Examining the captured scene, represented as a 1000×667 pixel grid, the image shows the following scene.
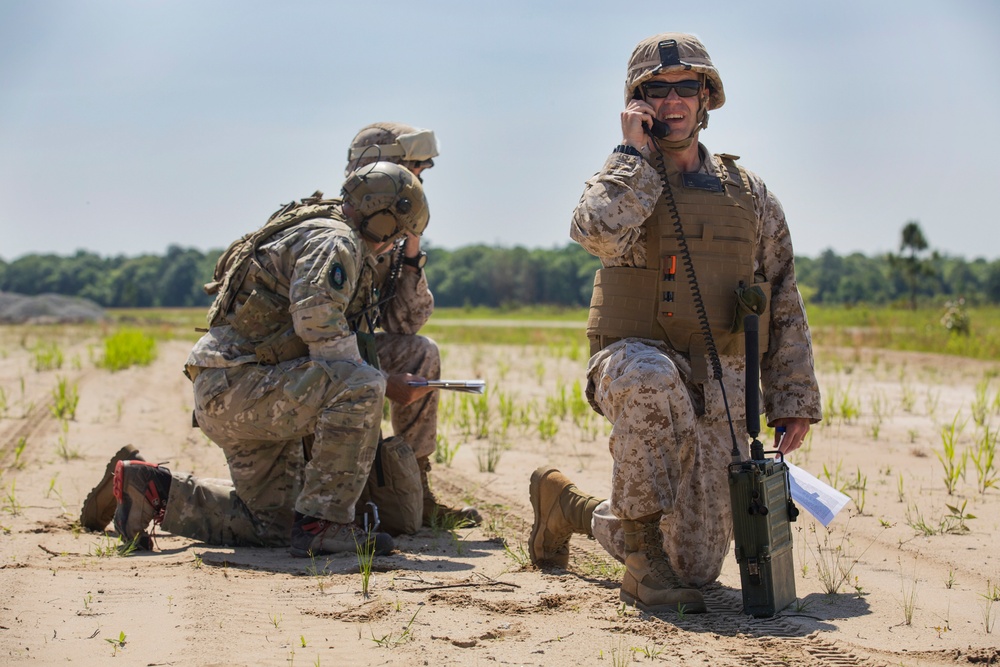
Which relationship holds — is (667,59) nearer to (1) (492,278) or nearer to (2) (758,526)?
(2) (758,526)

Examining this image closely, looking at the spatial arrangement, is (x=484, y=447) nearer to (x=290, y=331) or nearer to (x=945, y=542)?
(x=290, y=331)

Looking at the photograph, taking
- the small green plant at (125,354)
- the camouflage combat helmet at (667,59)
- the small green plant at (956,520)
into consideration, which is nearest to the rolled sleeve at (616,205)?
the camouflage combat helmet at (667,59)

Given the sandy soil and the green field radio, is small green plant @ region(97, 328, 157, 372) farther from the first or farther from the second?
the green field radio

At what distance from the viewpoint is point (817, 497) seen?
13.5 feet

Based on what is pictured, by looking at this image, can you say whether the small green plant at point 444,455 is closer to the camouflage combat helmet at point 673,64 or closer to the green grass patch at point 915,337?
the camouflage combat helmet at point 673,64

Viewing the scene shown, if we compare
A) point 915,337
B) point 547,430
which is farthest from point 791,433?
point 915,337

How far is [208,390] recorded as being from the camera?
494 centimetres

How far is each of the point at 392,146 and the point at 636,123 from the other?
6.91 ft

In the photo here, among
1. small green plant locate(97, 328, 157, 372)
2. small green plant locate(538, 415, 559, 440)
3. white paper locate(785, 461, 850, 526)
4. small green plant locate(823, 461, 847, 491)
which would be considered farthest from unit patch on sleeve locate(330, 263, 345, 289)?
small green plant locate(97, 328, 157, 372)

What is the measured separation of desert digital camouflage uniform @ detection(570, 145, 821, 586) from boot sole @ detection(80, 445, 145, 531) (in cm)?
238

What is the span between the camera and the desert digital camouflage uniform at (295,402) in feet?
15.7

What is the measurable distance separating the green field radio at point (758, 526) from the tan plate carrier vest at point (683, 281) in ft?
1.31

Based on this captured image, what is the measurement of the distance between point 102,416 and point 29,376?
4.12 metres

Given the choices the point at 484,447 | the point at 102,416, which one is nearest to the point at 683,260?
the point at 484,447
